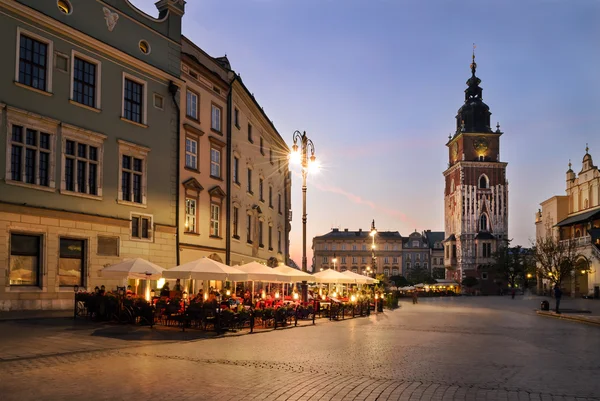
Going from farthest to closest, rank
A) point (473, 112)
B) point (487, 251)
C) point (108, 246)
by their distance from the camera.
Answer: point (473, 112) → point (487, 251) → point (108, 246)

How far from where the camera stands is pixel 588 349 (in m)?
18.0

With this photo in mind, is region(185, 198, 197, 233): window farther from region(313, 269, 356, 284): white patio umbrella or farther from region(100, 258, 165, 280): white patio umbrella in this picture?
region(100, 258, 165, 280): white patio umbrella

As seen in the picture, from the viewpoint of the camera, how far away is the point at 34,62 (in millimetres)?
A: 25266

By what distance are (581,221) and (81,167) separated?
224ft

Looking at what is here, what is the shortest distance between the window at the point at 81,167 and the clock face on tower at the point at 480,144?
4642 inches

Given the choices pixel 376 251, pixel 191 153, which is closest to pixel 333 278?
pixel 191 153

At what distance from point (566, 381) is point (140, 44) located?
1019 inches

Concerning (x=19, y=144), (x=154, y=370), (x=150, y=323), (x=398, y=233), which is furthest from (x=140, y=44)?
(x=398, y=233)

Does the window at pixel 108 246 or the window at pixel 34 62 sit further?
the window at pixel 108 246

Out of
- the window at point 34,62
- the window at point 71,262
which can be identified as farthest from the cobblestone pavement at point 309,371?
the window at point 34,62

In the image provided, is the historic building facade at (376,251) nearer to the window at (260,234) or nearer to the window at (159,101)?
the window at (260,234)

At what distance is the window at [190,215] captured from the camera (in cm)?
3428

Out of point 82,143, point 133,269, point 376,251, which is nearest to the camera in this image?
point 133,269

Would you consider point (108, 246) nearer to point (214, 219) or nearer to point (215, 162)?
point (214, 219)
